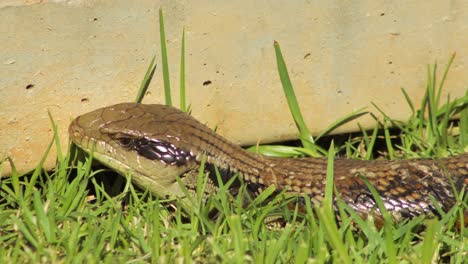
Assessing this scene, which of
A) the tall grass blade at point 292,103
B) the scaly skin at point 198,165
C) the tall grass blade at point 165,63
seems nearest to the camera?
the scaly skin at point 198,165

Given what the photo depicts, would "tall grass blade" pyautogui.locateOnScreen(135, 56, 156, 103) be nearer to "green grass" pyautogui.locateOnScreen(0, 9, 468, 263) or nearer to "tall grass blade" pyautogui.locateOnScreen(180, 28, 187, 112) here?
"green grass" pyautogui.locateOnScreen(0, 9, 468, 263)

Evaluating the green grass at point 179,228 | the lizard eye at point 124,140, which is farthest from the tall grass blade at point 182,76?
the lizard eye at point 124,140

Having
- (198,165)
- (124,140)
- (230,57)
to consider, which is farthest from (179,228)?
(230,57)

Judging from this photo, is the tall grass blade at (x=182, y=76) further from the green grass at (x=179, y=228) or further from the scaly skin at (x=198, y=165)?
the scaly skin at (x=198, y=165)

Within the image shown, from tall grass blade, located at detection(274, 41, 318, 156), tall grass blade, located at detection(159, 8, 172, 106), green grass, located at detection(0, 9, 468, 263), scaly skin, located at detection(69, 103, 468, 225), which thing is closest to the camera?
green grass, located at detection(0, 9, 468, 263)

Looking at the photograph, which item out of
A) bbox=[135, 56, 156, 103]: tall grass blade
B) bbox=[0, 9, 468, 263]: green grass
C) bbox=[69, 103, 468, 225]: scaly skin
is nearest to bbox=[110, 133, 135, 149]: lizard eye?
bbox=[69, 103, 468, 225]: scaly skin

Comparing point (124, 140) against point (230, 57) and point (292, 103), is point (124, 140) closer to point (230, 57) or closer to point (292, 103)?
point (230, 57)

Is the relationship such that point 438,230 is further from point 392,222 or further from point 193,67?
point 193,67
